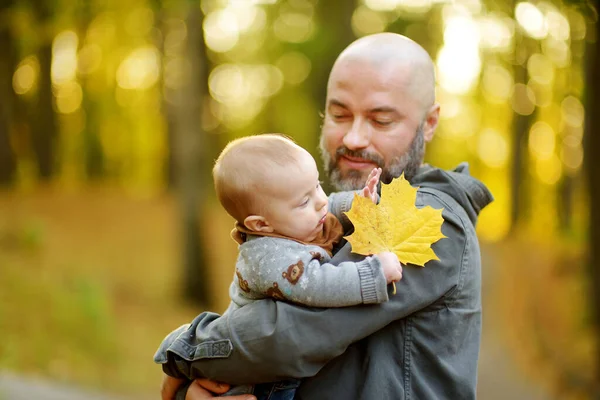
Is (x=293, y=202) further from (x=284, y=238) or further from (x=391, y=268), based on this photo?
(x=391, y=268)

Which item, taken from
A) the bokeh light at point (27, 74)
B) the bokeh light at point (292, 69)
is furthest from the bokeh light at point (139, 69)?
the bokeh light at point (292, 69)

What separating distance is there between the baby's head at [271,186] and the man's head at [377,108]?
53 centimetres

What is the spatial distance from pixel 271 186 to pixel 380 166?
0.70 metres

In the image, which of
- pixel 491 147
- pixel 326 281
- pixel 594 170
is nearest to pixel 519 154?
pixel 491 147

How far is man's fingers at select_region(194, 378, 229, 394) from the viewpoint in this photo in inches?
94.3

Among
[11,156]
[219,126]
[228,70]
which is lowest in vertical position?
[11,156]

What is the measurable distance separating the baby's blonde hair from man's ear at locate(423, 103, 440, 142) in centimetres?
85

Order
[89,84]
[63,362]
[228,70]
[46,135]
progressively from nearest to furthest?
[63,362] < [46,135] < [89,84] < [228,70]

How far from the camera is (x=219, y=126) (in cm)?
3062

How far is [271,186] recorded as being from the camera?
2.25 m

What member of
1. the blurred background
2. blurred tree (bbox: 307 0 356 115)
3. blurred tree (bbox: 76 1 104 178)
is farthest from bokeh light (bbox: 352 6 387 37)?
blurred tree (bbox: 76 1 104 178)

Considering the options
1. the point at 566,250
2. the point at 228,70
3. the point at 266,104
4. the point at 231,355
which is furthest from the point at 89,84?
the point at 231,355

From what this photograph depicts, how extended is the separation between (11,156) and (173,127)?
17.2 feet

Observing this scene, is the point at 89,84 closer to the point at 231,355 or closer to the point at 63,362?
the point at 63,362
